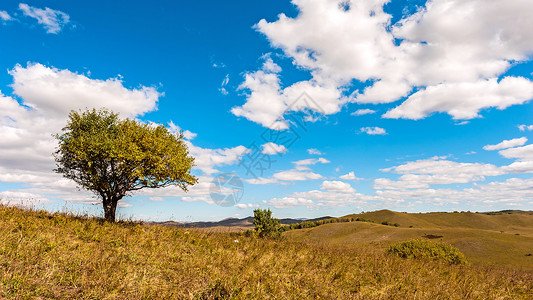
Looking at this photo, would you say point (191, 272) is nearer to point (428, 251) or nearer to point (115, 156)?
point (115, 156)

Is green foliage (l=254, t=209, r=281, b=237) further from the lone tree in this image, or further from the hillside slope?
the lone tree

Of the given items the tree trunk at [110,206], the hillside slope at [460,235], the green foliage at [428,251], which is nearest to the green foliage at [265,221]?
the hillside slope at [460,235]

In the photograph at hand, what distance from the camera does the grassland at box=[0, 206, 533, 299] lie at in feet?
21.1

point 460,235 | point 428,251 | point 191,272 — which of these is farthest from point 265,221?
point 460,235

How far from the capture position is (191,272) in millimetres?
8062

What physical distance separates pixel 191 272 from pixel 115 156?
15.9 meters

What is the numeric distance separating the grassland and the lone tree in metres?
8.11

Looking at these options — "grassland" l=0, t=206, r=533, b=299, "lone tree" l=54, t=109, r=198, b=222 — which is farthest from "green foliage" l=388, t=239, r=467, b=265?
"lone tree" l=54, t=109, r=198, b=222

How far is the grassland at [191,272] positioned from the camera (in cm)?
644

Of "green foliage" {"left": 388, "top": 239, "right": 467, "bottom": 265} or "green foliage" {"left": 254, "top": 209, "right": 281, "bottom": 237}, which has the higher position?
"green foliage" {"left": 254, "top": 209, "right": 281, "bottom": 237}

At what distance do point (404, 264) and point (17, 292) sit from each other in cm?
1398

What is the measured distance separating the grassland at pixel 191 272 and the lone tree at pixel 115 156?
811cm

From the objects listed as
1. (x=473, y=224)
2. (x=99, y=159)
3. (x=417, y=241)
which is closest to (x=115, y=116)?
(x=99, y=159)

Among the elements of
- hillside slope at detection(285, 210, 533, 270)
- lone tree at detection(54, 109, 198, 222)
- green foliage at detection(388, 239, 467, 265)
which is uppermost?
lone tree at detection(54, 109, 198, 222)
